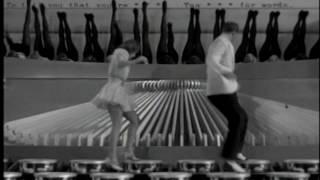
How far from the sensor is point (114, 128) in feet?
3.01

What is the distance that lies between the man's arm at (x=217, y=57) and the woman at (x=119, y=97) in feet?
0.41

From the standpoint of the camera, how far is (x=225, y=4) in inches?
39.7

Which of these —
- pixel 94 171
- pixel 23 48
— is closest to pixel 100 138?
pixel 94 171

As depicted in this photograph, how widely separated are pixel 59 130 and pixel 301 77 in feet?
1.39

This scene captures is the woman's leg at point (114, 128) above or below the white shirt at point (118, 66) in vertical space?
below

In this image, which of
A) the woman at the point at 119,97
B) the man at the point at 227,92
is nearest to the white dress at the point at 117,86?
the woman at the point at 119,97

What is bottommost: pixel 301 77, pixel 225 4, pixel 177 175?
pixel 177 175

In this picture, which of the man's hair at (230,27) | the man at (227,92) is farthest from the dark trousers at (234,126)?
the man's hair at (230,27)

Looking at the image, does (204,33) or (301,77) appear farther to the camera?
(204,33)

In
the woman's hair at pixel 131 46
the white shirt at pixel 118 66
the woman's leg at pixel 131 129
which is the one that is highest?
the woman's hair at pixel 131 46

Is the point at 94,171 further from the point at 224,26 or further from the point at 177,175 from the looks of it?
the point at 224,26

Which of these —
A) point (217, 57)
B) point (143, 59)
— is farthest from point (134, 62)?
point (217, 57)

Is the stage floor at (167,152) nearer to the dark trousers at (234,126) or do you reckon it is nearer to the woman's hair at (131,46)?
the dark trousers at (234,126)

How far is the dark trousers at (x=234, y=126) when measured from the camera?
2.83 feet
